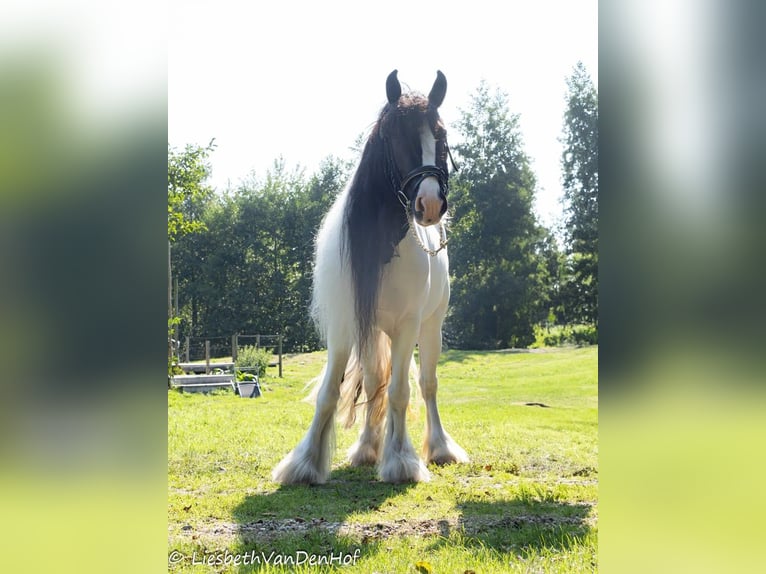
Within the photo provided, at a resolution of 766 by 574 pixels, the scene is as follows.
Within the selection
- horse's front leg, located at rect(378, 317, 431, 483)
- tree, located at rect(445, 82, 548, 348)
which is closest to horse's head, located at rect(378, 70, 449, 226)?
tree, located at rect(445, 82, 548, 348)

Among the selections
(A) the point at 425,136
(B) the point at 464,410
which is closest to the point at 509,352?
(B) the point at 464,410

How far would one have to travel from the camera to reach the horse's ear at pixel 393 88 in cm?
393

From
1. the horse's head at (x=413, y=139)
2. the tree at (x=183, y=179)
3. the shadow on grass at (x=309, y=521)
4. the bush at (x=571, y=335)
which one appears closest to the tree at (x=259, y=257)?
the tree at (x=183, y=179)

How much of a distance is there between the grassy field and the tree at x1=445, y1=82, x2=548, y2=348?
343mm

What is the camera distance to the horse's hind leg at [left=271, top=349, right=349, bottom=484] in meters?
4.43

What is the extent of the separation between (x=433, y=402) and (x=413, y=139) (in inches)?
101

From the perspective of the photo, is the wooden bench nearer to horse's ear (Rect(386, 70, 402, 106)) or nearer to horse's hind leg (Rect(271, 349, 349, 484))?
horse's hind leg (Rect(271, 349, 349, 484))

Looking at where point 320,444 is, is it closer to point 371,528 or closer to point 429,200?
point 371,528

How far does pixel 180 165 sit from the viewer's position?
3.87 metres

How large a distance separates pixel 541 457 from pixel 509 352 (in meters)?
1.08

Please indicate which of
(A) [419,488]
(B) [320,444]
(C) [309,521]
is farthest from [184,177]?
(A) [419,488]
